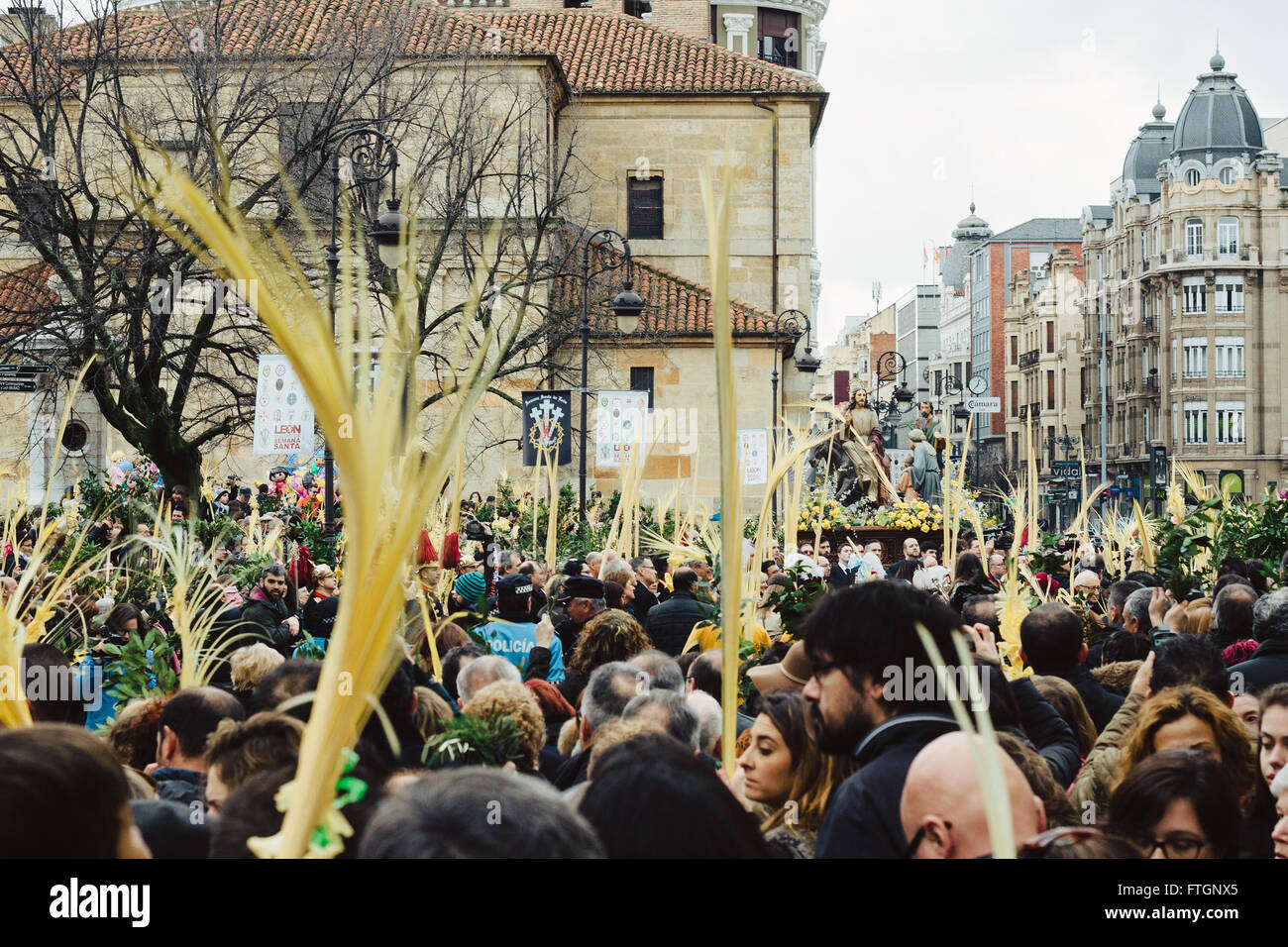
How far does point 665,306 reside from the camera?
39.6 m

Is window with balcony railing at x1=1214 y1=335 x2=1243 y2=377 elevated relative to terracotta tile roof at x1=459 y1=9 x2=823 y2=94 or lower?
lower

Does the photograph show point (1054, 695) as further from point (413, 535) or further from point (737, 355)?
point (737, 355)

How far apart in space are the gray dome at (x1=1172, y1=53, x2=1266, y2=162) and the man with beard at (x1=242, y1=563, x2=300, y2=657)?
7409 cm

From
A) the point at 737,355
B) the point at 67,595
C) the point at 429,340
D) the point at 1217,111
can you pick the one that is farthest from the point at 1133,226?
the point at 67,595

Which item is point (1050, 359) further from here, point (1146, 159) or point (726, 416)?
point (726, 416)

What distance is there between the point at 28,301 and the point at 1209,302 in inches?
2340

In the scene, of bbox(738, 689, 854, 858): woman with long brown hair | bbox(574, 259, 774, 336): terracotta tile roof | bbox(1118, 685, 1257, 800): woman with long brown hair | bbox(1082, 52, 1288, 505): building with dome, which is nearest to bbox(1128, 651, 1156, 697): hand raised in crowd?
bbox(1118, 685, 1257, 800): woman with long brown hair

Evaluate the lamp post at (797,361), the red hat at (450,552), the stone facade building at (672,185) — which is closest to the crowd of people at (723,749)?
the red hat at (450,552)

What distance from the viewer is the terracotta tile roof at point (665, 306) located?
37.1m

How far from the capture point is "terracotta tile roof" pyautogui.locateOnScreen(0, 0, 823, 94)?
30875 mm

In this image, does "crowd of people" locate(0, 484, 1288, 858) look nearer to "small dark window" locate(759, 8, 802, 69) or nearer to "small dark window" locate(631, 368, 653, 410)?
"small dark window" locate(631, 368, 653, 410)

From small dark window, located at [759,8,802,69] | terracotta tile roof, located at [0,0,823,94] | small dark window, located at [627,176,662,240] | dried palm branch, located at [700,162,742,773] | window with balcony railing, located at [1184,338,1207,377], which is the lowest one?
dried palm branch, located at [700,162,742,773]

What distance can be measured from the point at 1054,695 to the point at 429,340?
31.3m
